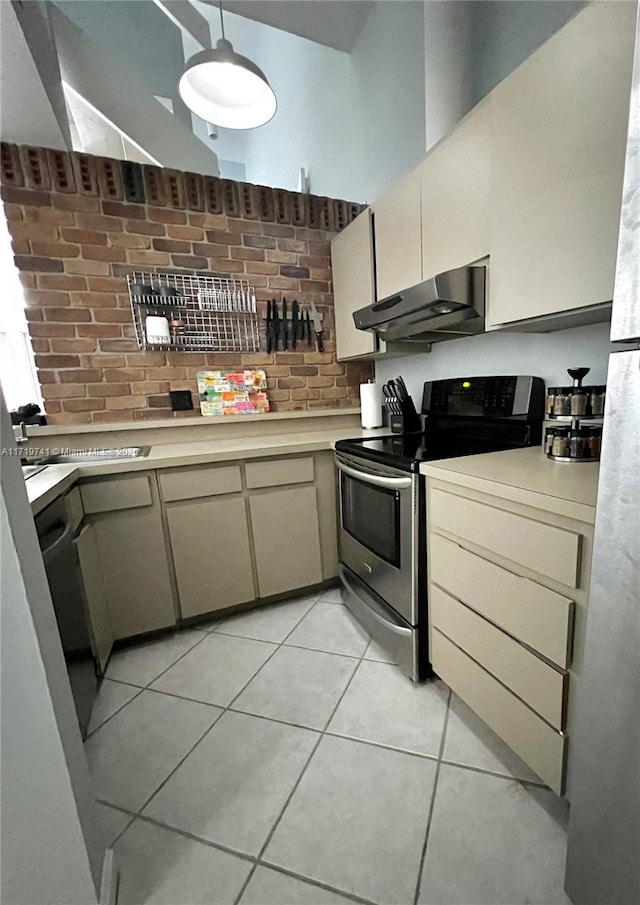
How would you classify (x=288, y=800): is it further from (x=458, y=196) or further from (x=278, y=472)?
(x=458, y=196)

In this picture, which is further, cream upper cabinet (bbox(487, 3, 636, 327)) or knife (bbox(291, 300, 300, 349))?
knife (bbox(291, 300, 300, 349))

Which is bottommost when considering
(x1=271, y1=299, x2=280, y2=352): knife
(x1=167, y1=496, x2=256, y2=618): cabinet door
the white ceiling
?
(x1=167, y1=496, x2=256, y2=618): cabinet door

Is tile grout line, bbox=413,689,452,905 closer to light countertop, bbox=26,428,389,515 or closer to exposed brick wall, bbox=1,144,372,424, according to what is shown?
light countertop, bbox=26,428,389,515

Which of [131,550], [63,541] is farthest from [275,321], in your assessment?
[63,541]

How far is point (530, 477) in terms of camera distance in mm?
1019

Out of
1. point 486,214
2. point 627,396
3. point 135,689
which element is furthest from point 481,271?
point 135,689

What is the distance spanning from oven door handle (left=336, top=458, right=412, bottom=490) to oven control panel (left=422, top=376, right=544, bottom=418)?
64 cm

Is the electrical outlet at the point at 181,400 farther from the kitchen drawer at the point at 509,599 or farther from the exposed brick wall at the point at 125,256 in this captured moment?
the kitchen drawer at the point at 509,599

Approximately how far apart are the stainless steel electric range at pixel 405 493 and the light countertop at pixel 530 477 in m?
0.11

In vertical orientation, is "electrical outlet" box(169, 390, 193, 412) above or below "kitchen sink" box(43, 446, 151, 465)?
above

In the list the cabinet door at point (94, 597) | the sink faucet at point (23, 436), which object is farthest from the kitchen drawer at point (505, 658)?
the sink faucet at point (23, 436)

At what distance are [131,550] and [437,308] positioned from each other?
1.67 m

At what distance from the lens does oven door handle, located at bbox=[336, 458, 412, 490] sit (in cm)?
135

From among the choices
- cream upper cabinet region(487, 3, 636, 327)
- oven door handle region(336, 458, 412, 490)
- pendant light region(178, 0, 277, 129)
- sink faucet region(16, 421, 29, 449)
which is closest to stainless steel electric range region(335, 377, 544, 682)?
oven door handle region(336, 458, 412, 490)
